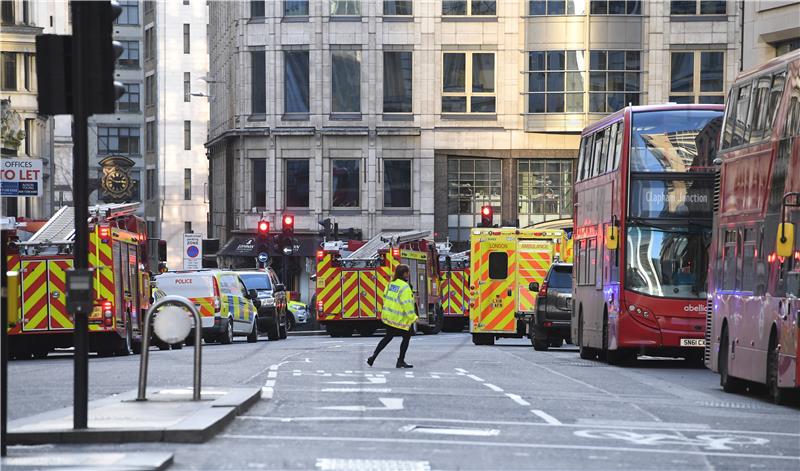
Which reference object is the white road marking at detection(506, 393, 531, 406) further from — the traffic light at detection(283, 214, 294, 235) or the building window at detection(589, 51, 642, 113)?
the building window at detection(589, 51, 642, 113)

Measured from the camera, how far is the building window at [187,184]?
116000mm

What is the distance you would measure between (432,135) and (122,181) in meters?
12.4

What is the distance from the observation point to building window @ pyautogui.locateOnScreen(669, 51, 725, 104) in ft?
226

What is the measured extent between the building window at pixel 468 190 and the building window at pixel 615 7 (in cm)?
723

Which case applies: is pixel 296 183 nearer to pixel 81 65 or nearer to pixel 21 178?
pixel 21 178

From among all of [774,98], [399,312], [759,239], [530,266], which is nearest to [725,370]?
[759,239]

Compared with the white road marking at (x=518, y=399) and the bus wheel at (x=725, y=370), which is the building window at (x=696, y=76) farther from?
the white road marking at (x=518, y=399)

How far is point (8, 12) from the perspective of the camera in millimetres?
82188

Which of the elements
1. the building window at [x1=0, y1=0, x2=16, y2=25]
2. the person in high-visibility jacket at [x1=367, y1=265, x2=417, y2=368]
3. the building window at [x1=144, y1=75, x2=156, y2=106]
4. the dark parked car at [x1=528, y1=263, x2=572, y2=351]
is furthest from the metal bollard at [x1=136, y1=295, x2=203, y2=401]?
Answer: the building window at [x1=144, y1=75, x2=156, y2=106]

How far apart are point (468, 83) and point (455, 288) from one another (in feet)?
48.7

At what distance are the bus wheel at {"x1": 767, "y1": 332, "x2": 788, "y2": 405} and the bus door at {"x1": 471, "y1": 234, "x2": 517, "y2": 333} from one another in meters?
22.6

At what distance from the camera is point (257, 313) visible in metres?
47.4

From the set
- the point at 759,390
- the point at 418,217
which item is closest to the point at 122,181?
the point at 418,217

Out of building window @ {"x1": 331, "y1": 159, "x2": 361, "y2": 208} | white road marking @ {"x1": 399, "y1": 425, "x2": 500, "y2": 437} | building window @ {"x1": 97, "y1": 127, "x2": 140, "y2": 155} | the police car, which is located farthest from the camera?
building window @ {"x1": 97, "y1": 127, "x2": 140, "y2": 155}
